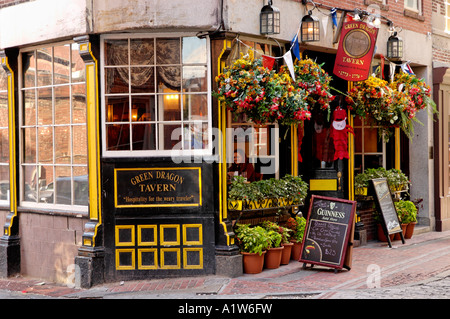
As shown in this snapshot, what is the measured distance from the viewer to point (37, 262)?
9.59 metres

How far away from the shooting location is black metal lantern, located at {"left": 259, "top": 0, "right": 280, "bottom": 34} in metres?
8.89

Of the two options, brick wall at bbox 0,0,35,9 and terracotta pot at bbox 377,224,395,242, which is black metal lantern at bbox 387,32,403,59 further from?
brick wall at bbox 0,0,35,9

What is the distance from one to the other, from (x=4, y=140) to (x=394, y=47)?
23.2 feet

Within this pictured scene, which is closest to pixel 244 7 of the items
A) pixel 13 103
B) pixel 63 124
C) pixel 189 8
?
pixel 189 8

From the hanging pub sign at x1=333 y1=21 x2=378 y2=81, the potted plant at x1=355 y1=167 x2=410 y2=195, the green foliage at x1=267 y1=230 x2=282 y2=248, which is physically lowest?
the green foliage at x1=267 y1=230 x2=282 y2=248

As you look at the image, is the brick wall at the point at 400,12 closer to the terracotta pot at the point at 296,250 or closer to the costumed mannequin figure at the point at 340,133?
the costumed mannequin figure at the point at 340,133

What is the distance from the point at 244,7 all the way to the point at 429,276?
449 cm

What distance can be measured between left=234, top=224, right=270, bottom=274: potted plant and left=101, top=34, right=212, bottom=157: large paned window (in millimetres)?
1290

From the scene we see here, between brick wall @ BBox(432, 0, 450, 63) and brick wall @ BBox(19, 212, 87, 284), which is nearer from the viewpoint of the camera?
brick wall @ BBox(19, 212, 87, 284)

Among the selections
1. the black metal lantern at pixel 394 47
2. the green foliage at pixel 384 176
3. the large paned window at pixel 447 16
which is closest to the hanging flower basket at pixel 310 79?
the green foliage at pixel 384 176

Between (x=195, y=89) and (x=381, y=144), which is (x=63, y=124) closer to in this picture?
(x=195, y=89)

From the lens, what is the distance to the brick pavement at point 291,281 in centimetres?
799

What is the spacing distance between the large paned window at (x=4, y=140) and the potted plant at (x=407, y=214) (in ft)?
22.7

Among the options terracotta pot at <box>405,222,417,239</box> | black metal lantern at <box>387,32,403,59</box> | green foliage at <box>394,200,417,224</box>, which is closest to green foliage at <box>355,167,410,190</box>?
green foliage at <box>394,200,417,224</box>
